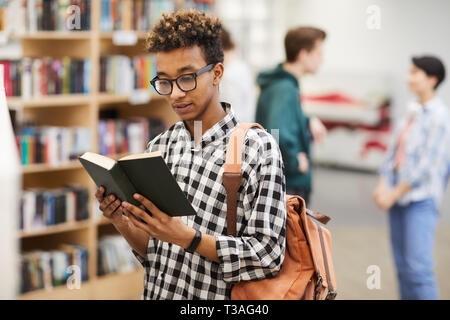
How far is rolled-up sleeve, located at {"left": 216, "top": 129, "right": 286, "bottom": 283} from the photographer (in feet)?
4.44

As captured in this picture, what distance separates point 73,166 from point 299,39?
185 centimetres

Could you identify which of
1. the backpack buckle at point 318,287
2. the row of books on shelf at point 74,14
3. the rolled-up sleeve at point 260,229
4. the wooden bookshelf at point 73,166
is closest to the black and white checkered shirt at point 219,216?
the rolled-up sleeve at point 260,229

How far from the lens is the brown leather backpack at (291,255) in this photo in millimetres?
1378

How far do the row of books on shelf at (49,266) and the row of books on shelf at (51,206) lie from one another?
0.19m

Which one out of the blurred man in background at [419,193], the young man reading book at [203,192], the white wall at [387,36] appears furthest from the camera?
the white wall at [387,36]

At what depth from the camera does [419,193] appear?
3277mm

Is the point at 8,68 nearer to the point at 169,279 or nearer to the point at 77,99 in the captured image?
the point at 77,99

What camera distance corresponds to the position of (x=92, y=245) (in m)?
3.96

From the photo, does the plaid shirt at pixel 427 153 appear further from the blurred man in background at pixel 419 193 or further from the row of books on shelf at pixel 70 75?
the row of books on shelf at pixel 70 75

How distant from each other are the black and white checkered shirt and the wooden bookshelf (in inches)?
91.9

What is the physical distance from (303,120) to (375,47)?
6.66 metres

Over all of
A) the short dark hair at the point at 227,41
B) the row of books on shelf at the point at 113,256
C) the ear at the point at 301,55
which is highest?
the short dark hair at the point at 227,41

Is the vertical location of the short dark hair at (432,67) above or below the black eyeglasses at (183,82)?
below
